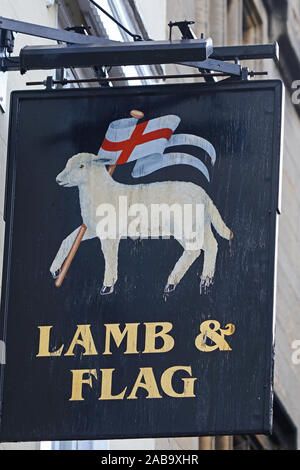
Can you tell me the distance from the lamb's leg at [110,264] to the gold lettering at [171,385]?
554 mm

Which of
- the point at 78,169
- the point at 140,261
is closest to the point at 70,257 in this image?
the point at 140,261

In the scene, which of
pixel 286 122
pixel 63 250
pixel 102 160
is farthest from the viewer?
pixel 286 122

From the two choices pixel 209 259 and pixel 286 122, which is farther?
pixel 286 122

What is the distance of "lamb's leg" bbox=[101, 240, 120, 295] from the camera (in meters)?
7.28

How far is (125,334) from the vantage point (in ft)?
23.4

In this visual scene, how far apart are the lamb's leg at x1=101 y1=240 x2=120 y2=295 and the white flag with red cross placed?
437 millimetres

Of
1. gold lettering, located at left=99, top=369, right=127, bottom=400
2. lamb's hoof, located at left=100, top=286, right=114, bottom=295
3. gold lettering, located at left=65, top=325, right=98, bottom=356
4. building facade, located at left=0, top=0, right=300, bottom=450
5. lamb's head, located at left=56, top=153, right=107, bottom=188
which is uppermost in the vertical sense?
building facade, located at left=0, top=0, right=300, bottom=450

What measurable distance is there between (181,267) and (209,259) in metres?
0.16

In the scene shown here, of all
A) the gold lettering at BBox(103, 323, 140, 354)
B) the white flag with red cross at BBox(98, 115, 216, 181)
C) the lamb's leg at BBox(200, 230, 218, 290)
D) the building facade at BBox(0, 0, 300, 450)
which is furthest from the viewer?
the building facade at BBox(0, 0, 300, 450)

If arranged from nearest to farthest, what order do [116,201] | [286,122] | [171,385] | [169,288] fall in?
1. [171,385]
2. [169,288]
3. [116,201]
4. [286,122]

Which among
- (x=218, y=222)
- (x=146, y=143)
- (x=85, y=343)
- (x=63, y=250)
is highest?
(x=146, y=143)

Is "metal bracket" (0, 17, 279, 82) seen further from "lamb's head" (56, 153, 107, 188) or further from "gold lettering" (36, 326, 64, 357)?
"gold lettering" (36, 326, 64, 357)

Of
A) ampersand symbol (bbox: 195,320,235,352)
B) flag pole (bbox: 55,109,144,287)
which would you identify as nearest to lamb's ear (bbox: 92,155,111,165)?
flag pole (bbox: 55,109,144,287)

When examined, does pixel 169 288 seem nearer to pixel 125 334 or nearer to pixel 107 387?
pixel 125 334
